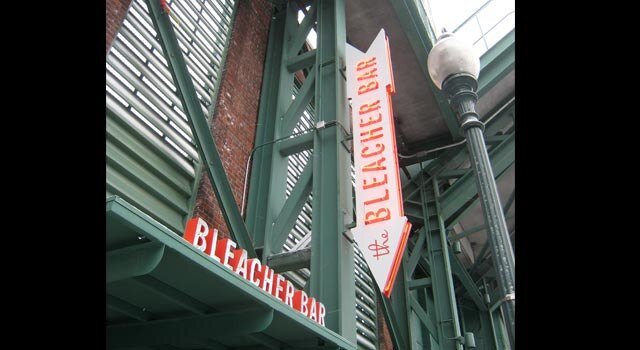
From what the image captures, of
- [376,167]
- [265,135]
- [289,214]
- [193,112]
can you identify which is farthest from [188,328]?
[265,135]

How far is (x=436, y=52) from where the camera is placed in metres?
6.08

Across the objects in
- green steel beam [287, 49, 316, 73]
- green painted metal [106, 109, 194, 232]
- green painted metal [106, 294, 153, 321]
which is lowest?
green painted metal [106, 294, 153, 321]

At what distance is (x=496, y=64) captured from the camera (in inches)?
622

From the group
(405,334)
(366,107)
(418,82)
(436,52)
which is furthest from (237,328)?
→ (418,82)

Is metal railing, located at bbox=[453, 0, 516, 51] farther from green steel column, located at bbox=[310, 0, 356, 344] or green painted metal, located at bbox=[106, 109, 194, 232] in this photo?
green painted metal, located at bbox=[106, 109, 194, 232]

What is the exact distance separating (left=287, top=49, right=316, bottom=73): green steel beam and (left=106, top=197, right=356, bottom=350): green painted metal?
6.34 meters

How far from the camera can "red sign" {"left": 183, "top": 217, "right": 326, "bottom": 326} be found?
4137 millimetres

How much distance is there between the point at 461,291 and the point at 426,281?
453 cm

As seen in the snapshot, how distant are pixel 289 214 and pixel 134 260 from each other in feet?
15.8

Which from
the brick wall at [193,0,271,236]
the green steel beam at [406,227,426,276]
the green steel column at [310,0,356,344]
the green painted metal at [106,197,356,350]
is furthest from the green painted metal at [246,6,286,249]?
the green steel beam at [406,227,426,276]

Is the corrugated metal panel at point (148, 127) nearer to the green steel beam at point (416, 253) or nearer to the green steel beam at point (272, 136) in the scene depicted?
the green steel beam at point (272, 136)

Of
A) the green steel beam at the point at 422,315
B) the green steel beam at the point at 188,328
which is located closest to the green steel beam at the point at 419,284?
the green steel beam at the point at 422,315

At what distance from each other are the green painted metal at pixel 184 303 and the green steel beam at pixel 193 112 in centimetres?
239
